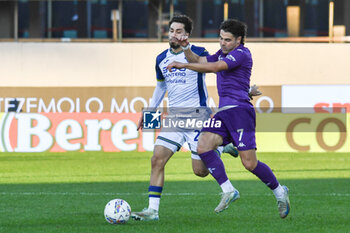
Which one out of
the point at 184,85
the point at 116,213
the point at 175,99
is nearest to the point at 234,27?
the point at 184,85

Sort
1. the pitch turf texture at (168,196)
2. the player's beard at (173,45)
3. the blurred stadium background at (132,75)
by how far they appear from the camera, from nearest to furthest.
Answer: the pitch turf texture at (168,196) → the player's beard at (173,45) → the blurred stadium background at (132,75)

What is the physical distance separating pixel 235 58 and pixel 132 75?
17.6 meters

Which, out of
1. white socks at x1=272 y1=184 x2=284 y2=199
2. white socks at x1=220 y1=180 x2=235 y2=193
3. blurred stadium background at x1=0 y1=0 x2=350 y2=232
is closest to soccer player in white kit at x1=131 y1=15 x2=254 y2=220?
white socks at x1=220 y1=180 x2=235 y2=193

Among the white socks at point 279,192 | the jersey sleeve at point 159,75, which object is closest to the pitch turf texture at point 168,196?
the white socks at point 279,192

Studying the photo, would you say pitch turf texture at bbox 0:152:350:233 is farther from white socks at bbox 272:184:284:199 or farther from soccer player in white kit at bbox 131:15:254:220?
soccer player in white kit at bbox 131:15:254:220

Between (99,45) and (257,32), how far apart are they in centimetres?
579

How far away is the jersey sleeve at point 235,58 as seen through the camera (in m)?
7.98

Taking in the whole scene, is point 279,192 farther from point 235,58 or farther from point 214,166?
point 235,58

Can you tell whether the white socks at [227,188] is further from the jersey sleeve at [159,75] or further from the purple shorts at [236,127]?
the jersey sleeve at [159,75]

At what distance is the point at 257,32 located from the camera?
27.9m

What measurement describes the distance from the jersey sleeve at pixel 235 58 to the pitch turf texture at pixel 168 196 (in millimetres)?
1587

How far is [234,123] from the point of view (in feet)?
26.5

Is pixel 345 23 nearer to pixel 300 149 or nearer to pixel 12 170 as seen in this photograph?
pixel 300 149

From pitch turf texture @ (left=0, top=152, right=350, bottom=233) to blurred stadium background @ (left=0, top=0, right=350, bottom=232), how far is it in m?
0.36
